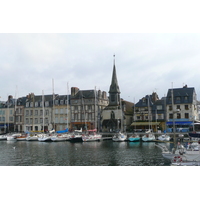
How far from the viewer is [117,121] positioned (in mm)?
68500

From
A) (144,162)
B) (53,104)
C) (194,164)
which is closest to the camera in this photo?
(194,164)

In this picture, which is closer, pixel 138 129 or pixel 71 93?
pixel 138 129

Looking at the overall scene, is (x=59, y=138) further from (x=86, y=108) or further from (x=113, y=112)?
(x=113, y=112)

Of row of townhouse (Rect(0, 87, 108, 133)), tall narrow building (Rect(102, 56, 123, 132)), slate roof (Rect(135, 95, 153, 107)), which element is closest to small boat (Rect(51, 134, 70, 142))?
row of townhouse (Rect(0, 87, 108, 133))

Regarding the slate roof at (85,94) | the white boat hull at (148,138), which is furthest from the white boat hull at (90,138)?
the slate roof at (85,94)

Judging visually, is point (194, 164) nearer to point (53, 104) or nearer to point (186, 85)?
point (186, 85)

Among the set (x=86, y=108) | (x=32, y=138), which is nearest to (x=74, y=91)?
(x=86, y=108)

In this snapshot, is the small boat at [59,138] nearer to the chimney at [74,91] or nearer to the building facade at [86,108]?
the building facade at [86,108]

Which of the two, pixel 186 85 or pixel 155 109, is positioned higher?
pixel 186 85

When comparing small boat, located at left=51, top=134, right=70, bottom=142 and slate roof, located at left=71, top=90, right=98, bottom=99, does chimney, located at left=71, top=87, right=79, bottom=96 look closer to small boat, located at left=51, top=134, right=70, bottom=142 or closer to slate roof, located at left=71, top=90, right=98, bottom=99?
slate roof, located at left=71, top=90, right=98, bottom=99

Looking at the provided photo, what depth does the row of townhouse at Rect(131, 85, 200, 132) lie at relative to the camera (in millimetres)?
60906

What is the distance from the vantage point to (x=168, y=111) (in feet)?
206

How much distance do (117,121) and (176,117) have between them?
15.6 m

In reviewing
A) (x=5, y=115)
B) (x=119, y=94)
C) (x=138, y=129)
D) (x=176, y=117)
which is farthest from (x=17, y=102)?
(x=176, y=117)
